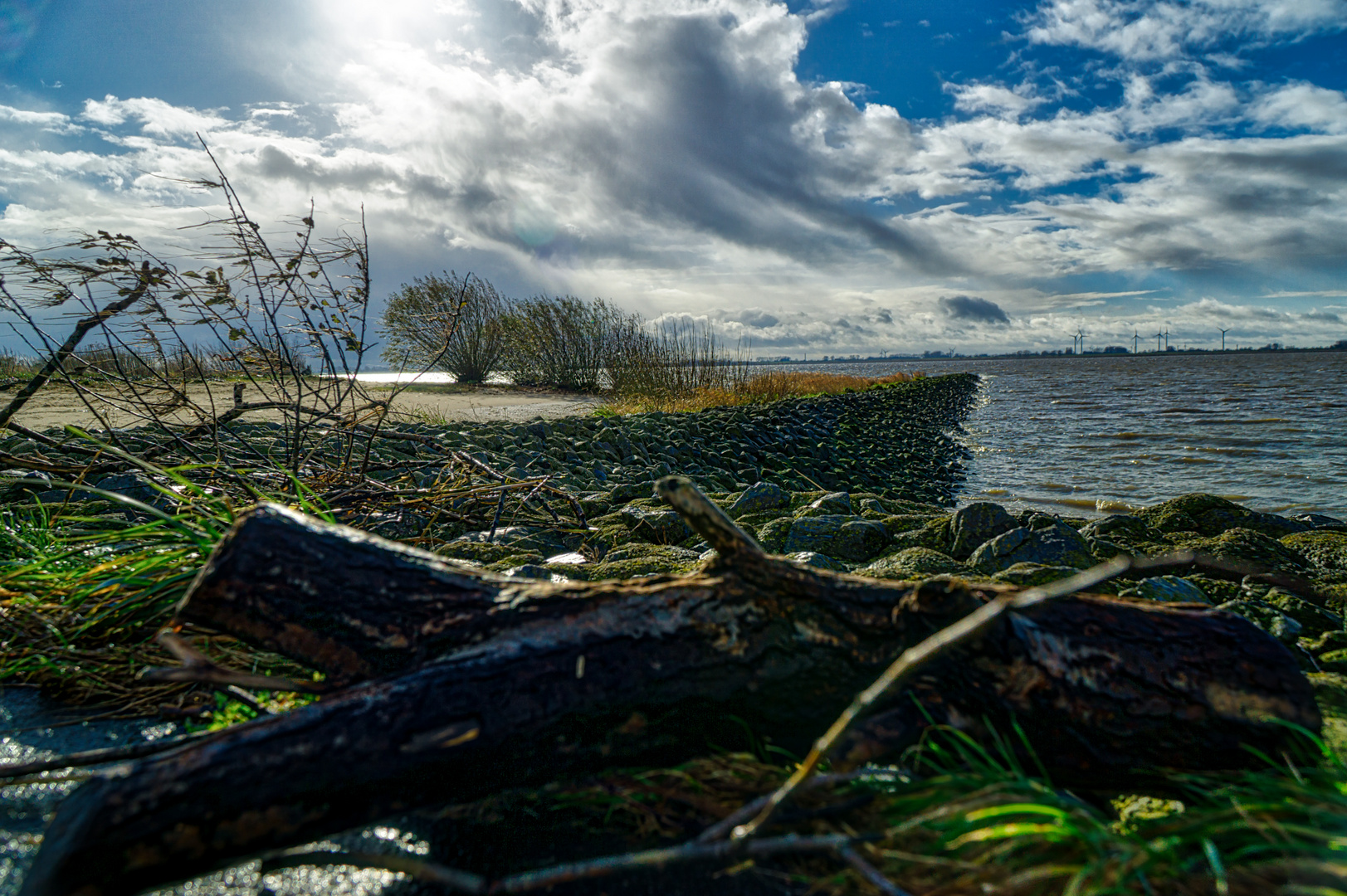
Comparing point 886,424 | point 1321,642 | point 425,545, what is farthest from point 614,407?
point 1321,642

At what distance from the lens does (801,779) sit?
1015 millimetres

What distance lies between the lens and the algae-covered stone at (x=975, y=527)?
3.57 m

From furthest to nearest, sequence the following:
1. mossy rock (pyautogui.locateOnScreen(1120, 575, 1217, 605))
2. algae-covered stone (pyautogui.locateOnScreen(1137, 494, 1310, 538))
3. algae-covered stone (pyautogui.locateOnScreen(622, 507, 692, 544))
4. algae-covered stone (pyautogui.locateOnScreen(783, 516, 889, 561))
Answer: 1. algae-covered stone (pyautogui.locateOnScreen(1137, 494, 1310, 538))
2. algae-covered stone (pyautogui.locateOnScreen(622, 507, 692, 544))
3. algae-covered stone (pyautogui.locateOnScreen(783, 516, 889, 561))
4. mossy rock (pyautogui.locateOnScreen(1120, 575, 1217, 605))

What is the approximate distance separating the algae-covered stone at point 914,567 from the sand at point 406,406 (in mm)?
5217

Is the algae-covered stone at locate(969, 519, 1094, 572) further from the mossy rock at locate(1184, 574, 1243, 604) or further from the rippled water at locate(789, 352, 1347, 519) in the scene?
the rippled water at locate(789, 352, 1347, 519)

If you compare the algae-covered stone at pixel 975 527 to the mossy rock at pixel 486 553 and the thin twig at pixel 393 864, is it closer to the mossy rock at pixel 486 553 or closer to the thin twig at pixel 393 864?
the mossy rock at pixel 486 553

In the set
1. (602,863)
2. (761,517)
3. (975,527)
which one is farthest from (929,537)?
(602,863)

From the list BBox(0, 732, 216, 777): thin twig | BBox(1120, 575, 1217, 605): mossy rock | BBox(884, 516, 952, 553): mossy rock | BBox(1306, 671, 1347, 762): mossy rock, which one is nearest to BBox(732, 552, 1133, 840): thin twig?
BBox(1306, 671, 1347, 762): mossy rock

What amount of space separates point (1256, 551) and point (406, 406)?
12069 mm

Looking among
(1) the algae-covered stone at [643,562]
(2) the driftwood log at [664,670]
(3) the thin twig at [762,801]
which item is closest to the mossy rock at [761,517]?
(1) the algae-covered stone at [643,562]

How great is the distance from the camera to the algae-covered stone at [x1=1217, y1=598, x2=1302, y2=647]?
220cm

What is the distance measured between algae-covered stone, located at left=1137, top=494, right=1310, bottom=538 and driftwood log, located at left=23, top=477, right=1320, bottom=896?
3.95 metres

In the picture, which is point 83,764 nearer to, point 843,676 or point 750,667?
point 750,667

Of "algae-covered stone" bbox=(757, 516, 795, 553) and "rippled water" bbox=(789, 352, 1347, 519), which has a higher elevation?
"algae-covered stone" bbox=(757, 516, 795, 553)
